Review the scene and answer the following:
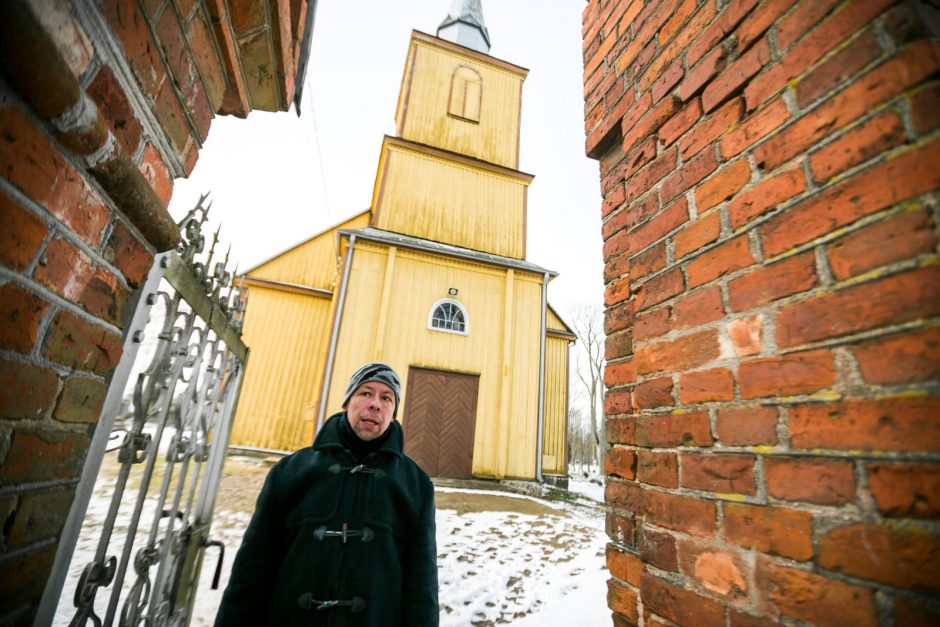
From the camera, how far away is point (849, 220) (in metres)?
0.75

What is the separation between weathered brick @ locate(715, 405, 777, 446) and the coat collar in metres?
1.42

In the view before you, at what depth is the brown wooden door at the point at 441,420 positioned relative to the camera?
29.8 feet

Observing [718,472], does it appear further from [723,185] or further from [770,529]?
[723,185]

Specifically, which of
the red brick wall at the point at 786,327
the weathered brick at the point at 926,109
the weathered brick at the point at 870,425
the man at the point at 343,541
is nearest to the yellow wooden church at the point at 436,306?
the man at the point at 343,541

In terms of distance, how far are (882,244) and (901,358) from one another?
7.8 inches

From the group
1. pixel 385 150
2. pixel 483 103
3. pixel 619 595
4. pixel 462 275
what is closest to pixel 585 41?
pixel 619 595

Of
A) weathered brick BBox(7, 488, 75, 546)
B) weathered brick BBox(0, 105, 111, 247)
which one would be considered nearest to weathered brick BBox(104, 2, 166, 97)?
weathered brick BBox(0, 105, 111, 247)

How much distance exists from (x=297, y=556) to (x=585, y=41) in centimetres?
272

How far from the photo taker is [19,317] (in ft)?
2.19

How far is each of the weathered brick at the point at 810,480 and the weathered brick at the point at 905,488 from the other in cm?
4

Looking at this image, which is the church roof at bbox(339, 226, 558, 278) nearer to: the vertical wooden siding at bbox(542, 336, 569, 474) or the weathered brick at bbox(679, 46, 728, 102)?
the vertical wooden siding at bbox(542, 336, 569, 474)

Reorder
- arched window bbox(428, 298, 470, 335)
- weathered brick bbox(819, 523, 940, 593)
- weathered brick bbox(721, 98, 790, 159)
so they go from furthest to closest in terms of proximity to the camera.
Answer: arched window bbox(428, 298, 470, 335) → weathered brick bbox(721, 98, 790, 159) → weathered brick bbox(819, 523, 940, 593)

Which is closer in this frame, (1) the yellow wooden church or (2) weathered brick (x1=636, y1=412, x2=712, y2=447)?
(2) weathered brick (x1=636, y1=412, x2=712, y2=447)

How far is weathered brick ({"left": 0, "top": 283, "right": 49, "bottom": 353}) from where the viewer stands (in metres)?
0.63
